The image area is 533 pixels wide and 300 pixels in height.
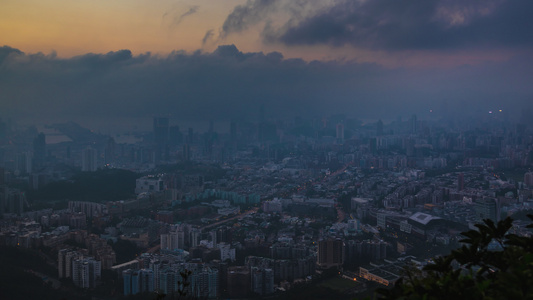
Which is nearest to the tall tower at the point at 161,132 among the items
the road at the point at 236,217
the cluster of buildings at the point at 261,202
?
the cluster of buildings at the point at 261,202

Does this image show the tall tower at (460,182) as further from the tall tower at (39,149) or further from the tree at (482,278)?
the tall tower at (39,149)

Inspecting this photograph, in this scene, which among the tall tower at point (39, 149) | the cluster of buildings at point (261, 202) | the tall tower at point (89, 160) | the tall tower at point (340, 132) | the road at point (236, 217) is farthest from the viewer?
the tall tower at point (340, 132)

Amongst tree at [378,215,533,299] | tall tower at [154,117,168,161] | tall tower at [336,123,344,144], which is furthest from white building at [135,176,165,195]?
tall tower at [336,123,344,144]

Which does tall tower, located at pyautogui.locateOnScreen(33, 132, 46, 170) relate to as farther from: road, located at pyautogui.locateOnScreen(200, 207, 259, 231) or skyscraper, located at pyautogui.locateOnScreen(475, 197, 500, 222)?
skyscraper, located at pyautogui.locateOnScreen(475, 197, 500, 222)

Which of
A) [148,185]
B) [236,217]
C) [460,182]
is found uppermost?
[460,182]

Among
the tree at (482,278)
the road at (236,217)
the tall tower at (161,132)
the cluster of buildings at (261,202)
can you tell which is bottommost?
the road at (236,217)

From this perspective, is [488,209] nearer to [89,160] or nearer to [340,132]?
[89,160]

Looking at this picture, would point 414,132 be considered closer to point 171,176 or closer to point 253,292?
point 171,176

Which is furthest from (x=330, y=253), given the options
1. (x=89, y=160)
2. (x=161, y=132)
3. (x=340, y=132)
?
(x=340, y=132)
